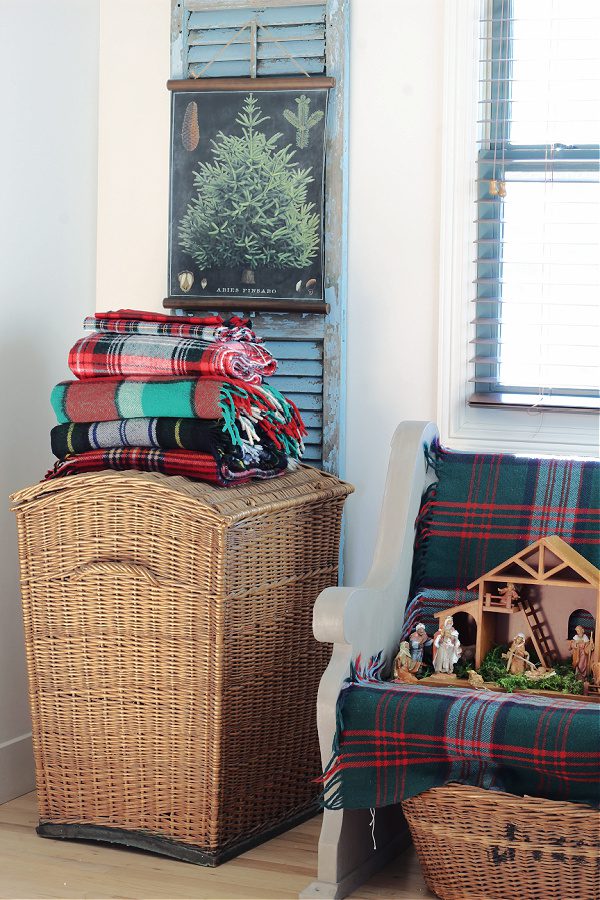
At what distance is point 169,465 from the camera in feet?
7.57

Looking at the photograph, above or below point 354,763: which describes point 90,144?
above

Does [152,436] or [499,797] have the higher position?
[152,436]

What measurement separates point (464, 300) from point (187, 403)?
0.77m

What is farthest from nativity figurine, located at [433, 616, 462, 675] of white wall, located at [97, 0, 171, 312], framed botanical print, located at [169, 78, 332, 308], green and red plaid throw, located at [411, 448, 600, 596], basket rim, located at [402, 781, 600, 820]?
white wall, located at [97, 0, 171, 312]

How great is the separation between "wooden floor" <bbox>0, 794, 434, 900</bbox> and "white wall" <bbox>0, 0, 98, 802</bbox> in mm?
373

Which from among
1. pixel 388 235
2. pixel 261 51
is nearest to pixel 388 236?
pixel 388 235

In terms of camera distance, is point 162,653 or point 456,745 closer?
point 456,745

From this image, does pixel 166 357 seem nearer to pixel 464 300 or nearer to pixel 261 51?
pixel 464 300

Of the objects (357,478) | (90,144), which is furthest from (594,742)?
(90,144)

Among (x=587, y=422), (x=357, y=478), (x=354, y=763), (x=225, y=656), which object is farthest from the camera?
(x=357, y=478)

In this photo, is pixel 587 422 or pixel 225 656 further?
pixel 587 422

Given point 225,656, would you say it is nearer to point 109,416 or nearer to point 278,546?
point 278,546

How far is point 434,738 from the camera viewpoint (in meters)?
1.88

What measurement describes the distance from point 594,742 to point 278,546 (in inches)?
32.7
